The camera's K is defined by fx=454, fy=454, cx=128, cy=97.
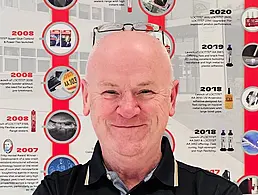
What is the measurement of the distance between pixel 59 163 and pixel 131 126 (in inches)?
39.0

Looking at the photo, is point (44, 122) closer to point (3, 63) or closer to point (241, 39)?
point (3, 63)

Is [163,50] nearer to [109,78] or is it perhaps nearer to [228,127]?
[109,78]

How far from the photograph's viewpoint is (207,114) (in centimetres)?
201

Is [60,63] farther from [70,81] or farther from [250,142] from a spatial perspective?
[250,142]

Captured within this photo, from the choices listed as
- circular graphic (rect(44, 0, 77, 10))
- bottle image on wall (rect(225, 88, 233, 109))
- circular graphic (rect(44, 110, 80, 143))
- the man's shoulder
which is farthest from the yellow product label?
the man's shoulder

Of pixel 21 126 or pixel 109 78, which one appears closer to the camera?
pixel 109 78

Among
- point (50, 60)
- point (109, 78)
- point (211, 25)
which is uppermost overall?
point (211, 25)

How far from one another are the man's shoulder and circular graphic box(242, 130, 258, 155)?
0.86 m

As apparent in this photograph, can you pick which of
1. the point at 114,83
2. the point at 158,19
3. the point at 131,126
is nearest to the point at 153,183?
the point at 131,126

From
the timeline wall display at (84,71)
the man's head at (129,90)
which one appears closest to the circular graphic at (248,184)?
the timeline wall display at (84,71)

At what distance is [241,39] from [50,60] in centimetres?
85

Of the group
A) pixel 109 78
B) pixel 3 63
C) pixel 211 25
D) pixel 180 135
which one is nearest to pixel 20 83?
pixel 3 63

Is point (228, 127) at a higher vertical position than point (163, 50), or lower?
lower

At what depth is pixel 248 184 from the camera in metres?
2.00
